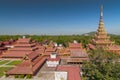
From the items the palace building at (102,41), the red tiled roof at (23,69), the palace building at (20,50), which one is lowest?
the red tiled roof at (23,69)

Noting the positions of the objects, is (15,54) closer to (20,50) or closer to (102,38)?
(20,50)

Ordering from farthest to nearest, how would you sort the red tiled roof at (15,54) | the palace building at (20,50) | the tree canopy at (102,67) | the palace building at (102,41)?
the palace building at (20,50) → the red tiled roof at (15,54) → the palace building at (102,41) → the tree canopy at (102,67)

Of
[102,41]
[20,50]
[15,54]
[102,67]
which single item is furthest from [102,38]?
[15,54]

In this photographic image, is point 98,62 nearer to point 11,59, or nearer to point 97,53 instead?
point 97,53

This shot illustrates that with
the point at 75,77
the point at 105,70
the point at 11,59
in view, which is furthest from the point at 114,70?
the point at 11,59

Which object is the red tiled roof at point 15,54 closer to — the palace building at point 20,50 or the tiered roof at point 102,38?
the palace building at point 20,50

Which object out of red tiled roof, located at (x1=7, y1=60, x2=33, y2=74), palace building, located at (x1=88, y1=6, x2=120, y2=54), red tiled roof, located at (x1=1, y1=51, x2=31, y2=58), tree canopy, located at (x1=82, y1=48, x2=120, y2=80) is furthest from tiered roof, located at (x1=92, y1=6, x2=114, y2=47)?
red tiled roof, located at (x1=7, y1=60, x2=33, y2=74)

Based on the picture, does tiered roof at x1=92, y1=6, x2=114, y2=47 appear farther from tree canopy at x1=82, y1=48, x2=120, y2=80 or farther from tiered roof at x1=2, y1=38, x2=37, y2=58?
tiered roof at x1=2, y1=38, x2=37, y2=58

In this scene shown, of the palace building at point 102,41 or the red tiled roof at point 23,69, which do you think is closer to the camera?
the red tiled roof at point 23,69

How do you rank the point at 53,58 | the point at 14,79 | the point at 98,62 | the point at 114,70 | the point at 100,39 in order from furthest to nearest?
the point at 100,39
the point at 53,58
the point at 14,79
the point at 98,62
the point at 114,70

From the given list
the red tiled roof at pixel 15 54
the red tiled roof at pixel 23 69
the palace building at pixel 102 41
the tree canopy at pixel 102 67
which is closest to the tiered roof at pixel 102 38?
the palace building at pixel 102 41

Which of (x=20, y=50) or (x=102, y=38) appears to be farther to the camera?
(x=20, y=50)
